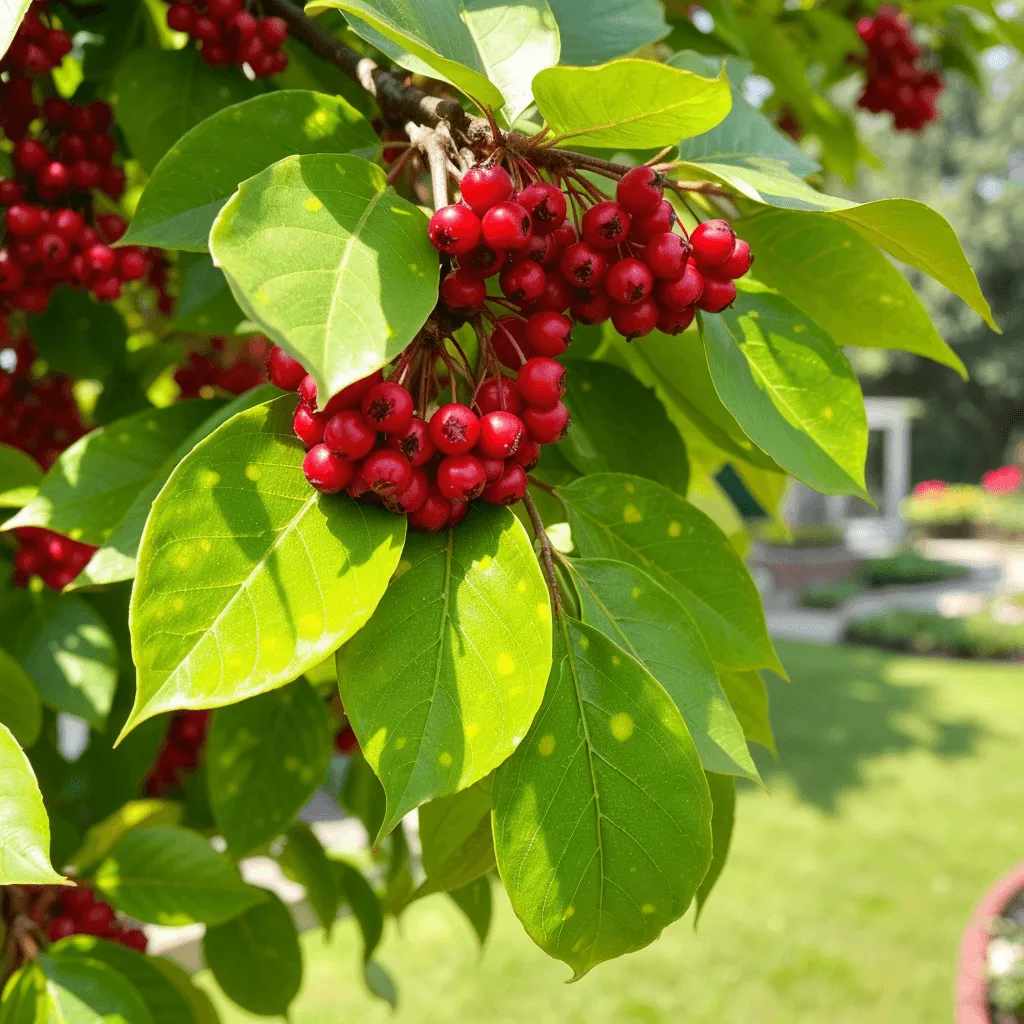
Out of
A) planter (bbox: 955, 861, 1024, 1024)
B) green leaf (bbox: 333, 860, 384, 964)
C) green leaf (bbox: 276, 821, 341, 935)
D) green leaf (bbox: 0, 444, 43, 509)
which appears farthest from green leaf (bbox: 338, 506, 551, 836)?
planter (bbox: 955, 861, 1024, 1024)

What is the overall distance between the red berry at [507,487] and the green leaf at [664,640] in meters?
0.09

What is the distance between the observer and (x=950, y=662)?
10.3 m

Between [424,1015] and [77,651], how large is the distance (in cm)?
363

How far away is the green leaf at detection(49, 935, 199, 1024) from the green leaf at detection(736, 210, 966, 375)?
0.93 meters

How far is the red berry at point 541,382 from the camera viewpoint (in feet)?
2.33

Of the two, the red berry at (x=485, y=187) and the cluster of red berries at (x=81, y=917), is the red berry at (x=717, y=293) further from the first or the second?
the cluster of red berries at (x=81, y=917)

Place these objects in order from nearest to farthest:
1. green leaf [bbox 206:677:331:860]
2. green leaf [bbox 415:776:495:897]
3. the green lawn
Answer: green leaf [bbox 415:776:495:897] → green leaf [bbox 206:677:331:860] → the green lawn

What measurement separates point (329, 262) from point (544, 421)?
191 mm

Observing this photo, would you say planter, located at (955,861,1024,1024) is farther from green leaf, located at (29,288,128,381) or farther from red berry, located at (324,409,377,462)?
red berry, located at (324,409,377,462)

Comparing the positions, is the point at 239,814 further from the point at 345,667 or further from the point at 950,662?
the point at 950,662

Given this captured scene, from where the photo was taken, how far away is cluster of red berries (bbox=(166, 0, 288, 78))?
1041 millimetres

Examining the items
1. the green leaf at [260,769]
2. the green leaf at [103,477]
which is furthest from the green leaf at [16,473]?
the green leaf at [260,769]

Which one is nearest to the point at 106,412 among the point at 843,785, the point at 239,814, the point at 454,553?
the point at 239,814

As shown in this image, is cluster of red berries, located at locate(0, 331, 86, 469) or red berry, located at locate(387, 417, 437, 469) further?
cluster of red berries, located at locate(0, 331, 86, 469)
